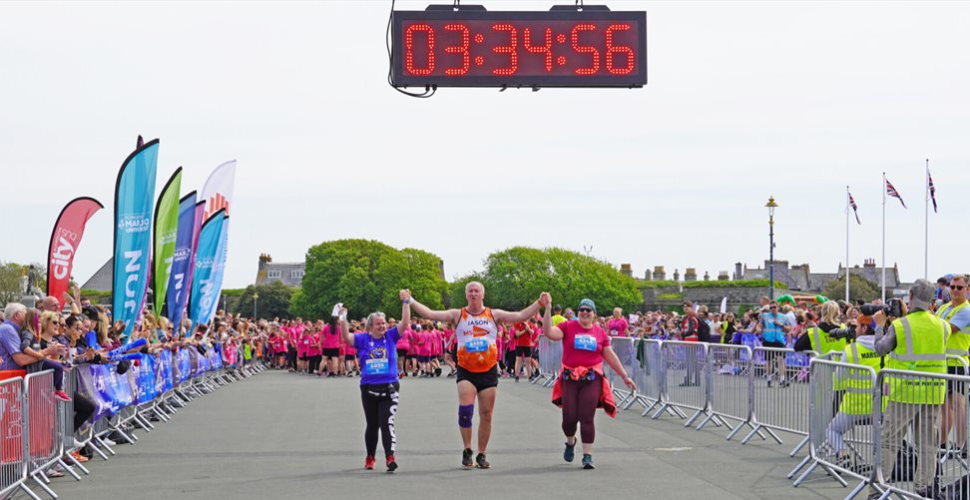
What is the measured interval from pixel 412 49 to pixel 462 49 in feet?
1.68

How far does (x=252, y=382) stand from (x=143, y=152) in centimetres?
1389

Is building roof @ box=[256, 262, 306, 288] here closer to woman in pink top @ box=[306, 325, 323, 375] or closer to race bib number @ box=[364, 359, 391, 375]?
woman in pink top @ box=[306, 325, 323, 375]

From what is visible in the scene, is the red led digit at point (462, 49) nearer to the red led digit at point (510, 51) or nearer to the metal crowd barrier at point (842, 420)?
the red led digit at point (510, 51)

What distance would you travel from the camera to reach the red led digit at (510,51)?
498 inches

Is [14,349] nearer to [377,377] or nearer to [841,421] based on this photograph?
[377,377]

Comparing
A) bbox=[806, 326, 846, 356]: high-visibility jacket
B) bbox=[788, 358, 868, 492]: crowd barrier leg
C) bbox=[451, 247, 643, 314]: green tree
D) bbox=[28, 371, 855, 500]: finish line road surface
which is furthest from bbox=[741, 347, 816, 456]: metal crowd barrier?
bbox=[451, 247, 643, 314]: green tree

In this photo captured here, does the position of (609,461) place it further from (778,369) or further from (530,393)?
(530,393)

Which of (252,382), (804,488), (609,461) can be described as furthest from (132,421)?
(252,382)

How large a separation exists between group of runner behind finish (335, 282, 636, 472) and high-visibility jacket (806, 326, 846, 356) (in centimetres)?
302

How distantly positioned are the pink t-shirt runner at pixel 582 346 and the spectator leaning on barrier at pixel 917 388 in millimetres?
2929

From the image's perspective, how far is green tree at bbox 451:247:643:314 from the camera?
124 m

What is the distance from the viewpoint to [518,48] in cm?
1270

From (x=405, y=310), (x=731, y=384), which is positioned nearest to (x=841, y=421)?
(x=405, y=310)

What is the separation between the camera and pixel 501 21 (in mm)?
12719
